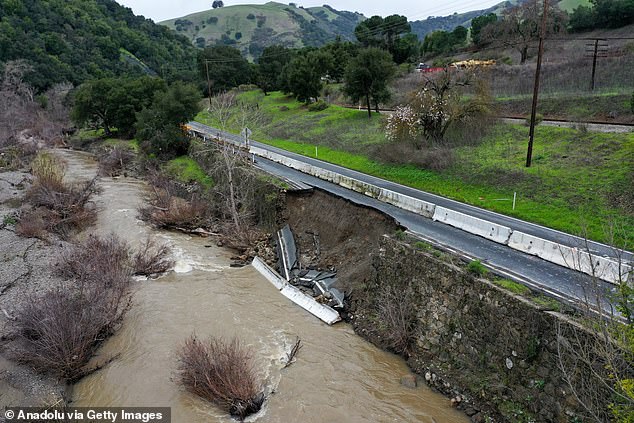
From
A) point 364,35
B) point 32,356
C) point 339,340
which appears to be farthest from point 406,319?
point 364,35

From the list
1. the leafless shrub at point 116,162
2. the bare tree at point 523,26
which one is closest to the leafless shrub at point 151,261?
the leafless shrub at point 116,162

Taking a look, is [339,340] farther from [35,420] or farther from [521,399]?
[35,420]

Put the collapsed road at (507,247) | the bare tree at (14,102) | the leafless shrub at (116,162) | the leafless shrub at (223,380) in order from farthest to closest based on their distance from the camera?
the bare tree at (14,102)
the leafless shrub at (116,162)
the collapsed road at (507,247)
the leafless shrub at (223,380)

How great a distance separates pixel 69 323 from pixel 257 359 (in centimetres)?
647

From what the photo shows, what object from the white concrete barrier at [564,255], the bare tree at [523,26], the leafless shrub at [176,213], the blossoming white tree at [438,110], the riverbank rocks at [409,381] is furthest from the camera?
the bare tree at [523,26]

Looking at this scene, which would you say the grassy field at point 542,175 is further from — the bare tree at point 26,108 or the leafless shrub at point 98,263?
the bare tree at point 26,108

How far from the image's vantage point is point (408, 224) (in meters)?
18.4

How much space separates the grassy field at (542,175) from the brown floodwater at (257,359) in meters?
8.56

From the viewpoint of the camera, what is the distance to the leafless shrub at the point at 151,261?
806 inches

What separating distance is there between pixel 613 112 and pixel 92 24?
123736 mm

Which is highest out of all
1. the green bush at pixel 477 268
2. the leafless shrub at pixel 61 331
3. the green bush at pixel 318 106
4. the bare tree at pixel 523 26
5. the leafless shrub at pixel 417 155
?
the bare tree at pixel 523 26

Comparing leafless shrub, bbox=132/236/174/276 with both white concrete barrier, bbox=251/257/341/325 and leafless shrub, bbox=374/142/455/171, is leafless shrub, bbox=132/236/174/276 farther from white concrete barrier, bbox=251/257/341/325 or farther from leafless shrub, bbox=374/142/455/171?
leafless shrub, bbox=374/142/455/171

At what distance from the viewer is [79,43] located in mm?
97875

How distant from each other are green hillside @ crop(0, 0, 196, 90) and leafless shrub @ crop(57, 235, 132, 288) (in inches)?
3111
